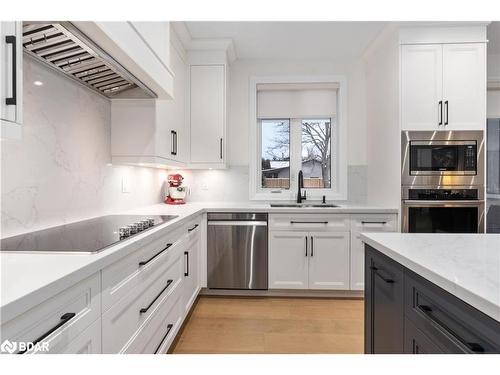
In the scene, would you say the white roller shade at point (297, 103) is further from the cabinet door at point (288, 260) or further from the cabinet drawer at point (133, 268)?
the cabinet drawer at point (133, 268)

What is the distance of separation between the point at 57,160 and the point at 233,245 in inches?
68.3

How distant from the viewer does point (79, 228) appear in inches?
62.3

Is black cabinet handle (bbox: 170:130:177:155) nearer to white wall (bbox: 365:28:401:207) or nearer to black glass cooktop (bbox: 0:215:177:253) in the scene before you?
black glass cooktop (bbox: 0:215:177:253)

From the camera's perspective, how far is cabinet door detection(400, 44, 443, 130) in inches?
109

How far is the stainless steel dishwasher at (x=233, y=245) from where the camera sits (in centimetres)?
297

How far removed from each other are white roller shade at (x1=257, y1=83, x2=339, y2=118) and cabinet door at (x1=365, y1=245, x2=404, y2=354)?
2.44 metres

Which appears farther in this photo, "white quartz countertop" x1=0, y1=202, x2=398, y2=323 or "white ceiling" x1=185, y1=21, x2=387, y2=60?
"white ceiling" x1=185, y1=21, x2=387, y2=60

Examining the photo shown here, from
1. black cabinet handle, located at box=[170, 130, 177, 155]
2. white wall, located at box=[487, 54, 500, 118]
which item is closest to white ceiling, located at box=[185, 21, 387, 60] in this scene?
black cabinet handle, located at box=[170, 130, 177, 155]

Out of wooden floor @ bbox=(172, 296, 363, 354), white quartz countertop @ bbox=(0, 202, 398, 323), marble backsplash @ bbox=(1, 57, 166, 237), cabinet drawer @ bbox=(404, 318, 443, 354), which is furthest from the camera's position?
wooden floor @ bbox=(172, 296, 363, 354)

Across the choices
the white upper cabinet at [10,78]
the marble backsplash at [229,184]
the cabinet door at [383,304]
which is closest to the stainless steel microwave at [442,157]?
the marble backsplash at [229,184]

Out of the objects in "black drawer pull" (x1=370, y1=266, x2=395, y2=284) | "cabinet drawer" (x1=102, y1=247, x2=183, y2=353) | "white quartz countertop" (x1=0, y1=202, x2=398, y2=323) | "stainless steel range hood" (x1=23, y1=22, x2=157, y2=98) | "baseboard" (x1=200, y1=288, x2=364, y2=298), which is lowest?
"baseboard" (x1=200, y1=288, x2=364, y2=298)
